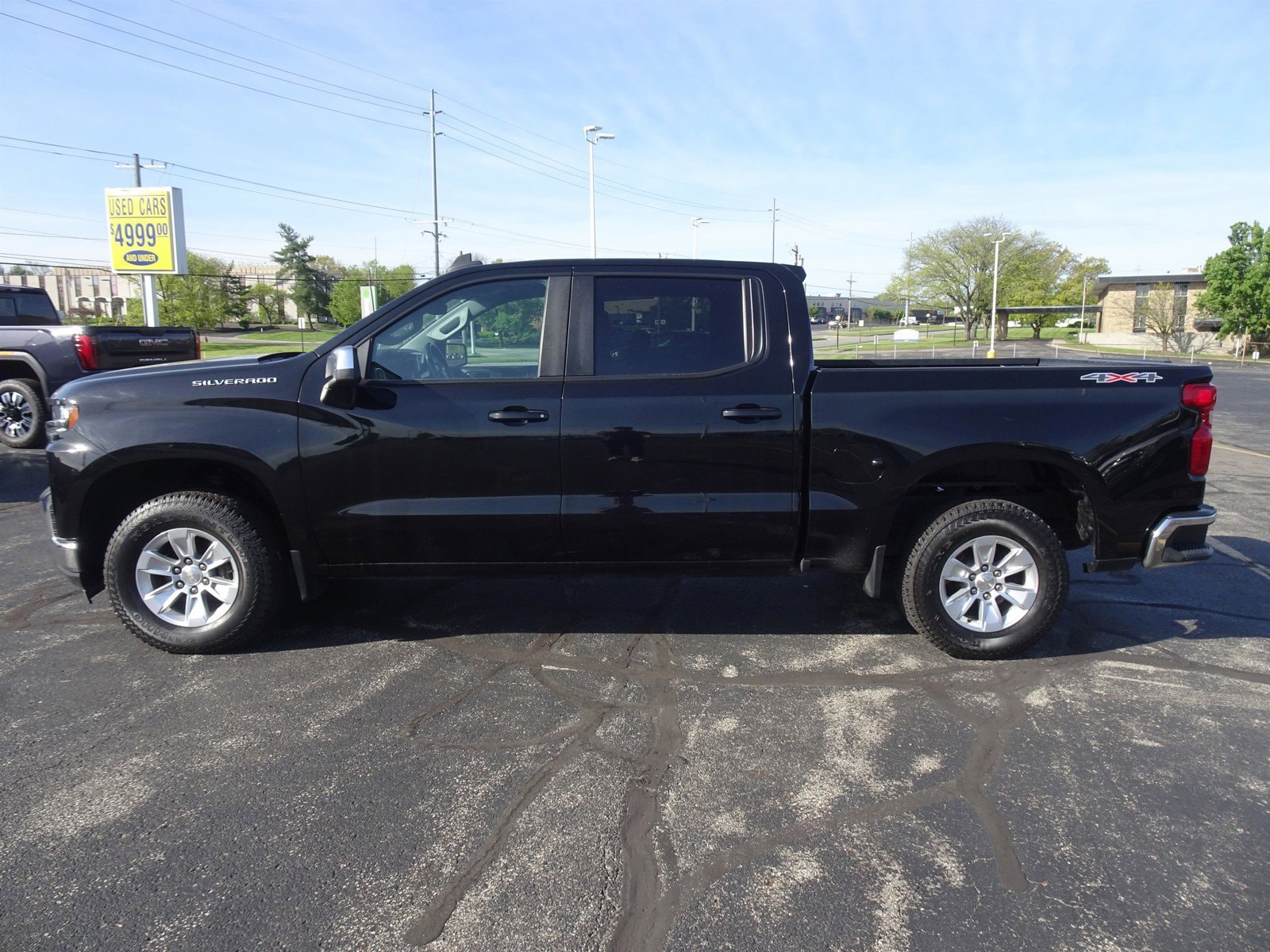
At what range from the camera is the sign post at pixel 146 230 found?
1008 inches

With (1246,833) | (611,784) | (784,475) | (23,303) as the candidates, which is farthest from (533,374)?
(23,303)

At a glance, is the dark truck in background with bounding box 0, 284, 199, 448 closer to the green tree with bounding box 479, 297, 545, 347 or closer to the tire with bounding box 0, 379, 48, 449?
the tire with bounding box 0, 379, 48, 449

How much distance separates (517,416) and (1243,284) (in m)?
58.6

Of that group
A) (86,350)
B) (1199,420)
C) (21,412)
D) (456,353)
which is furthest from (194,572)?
(21,412)

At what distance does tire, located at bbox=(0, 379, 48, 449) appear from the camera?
10953mm

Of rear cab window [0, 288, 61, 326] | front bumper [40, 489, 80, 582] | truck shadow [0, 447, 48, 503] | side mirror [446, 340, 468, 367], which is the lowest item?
truck shadow [0, 447, 48, 503]

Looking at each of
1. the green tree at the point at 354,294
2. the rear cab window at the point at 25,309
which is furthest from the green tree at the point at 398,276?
the rear cab window at the point at 25,309

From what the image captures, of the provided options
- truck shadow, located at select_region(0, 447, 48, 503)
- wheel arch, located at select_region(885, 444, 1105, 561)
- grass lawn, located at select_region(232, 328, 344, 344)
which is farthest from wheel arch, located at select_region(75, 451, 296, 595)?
grass lawn, located at select_region(232, 328, 344, 344)

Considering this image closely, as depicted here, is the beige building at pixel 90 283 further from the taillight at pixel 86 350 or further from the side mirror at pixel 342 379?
the side mirror at pixel 342 379

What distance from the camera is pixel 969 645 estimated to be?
14.3 ft

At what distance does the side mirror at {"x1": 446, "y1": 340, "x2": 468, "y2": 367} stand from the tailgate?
27.5ft

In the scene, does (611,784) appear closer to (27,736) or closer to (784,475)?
(784,475)

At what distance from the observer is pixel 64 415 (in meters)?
4.33

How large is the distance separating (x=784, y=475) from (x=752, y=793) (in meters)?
1.60
